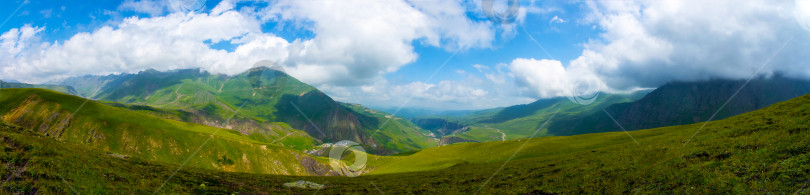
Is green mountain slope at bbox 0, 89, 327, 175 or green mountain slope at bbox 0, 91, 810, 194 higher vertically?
green mountain slope at bbox 0, 91, 810, 194

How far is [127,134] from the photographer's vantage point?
9825cm

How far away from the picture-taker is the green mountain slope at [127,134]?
94.8 m

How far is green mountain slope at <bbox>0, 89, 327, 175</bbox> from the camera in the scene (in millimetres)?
94750

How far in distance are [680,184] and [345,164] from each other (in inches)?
4754

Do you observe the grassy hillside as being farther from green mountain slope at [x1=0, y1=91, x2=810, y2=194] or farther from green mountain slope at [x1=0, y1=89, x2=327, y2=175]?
green mountain slope at [x1=0, y1=89, x2=327, y2=175]

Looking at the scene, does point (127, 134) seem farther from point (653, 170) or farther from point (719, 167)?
point (719, 167)

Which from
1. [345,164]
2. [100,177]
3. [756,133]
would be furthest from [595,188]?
[345,164]

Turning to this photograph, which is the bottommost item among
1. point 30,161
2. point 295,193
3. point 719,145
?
point 295,193

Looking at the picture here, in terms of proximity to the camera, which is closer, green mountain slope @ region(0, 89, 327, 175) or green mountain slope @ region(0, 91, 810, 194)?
green mountain slope @ region(0, 91, 810, 194)

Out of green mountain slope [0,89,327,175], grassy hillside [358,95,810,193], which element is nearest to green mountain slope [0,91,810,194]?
grassy hillside [358,95,810,193]

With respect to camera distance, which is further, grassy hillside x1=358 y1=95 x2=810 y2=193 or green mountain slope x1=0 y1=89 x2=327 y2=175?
green mountain slope x1=0 y1=89 x2=327 y2=175

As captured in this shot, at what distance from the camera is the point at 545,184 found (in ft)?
101

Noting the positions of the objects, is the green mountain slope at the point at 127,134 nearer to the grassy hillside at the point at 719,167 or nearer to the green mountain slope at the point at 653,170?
the green mountain slope at the point at 653,170

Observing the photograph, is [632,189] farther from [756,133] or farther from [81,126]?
[81,126]
